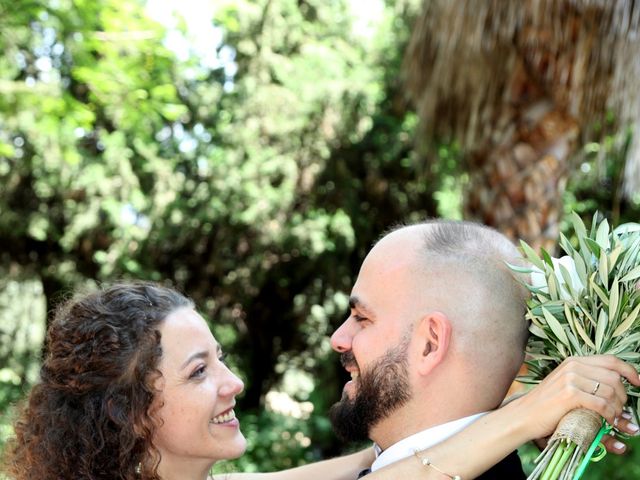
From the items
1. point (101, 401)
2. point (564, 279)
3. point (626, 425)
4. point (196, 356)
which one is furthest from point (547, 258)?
point (101, 401)

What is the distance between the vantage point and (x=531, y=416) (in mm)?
2381

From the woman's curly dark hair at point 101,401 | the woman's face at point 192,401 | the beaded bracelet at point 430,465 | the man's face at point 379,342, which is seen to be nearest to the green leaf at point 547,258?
the man's face at point 379,342

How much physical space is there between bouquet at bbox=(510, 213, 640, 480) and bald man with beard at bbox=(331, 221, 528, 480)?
0.09 m

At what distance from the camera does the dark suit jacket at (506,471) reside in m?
2.54

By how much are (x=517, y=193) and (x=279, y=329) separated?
7.31 metres

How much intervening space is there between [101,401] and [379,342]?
112 centimetres

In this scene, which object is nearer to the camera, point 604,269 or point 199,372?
point 604,269

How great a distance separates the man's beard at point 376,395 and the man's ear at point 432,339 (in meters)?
0.05

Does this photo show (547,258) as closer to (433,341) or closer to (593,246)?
(593,246)

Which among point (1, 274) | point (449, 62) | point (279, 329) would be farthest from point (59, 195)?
point (449, 62)

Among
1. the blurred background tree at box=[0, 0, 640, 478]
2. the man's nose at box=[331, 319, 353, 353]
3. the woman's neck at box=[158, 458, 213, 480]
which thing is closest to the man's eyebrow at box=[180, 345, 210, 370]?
the woman's neck at box=[158, 458, 213, 480]

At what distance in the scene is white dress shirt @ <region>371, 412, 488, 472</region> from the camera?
2572mm

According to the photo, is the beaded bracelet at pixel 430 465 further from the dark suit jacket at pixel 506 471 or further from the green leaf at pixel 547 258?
the green leaf at pixel 547 258

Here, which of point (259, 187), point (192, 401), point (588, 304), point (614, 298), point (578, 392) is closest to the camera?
point (578, 392)
